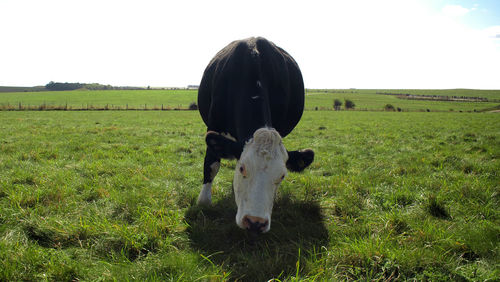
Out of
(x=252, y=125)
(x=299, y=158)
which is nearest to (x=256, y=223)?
→ (x=299, y=158)

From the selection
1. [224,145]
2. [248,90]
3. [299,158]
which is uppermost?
[248,90]

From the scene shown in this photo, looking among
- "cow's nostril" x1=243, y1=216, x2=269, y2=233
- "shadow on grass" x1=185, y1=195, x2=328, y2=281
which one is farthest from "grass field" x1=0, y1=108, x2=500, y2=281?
"cow's nostril" x1=243, y1=216, x2=269, y2=233

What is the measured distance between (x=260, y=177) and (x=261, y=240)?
0.87 m

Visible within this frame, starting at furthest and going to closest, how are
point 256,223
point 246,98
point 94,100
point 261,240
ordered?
1. point 94,100
2. point 246,98
3. point 261,240
4. point 256,223

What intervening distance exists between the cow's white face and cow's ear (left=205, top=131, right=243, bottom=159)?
20 centimetres

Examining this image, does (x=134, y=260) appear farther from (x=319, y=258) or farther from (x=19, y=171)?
(x=19, y=171)

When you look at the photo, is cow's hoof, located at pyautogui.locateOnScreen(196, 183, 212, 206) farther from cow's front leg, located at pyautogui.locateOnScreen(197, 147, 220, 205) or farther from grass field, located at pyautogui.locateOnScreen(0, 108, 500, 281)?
grass field, located at pyautogui.locateOnScreen(0, 108, 500, 281)

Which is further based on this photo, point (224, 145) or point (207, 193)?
point (207, 193)

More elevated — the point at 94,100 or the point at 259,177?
the point at 94,100

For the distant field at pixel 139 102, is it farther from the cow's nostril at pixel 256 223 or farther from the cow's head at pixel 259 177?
the cow's nostril at pixel 256 223

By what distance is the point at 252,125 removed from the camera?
3.22m

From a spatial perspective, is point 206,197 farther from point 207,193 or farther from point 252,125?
point 252,125

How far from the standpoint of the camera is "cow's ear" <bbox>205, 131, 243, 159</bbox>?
3.05 meters

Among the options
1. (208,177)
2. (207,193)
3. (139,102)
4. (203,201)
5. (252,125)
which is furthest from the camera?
(139,102)
